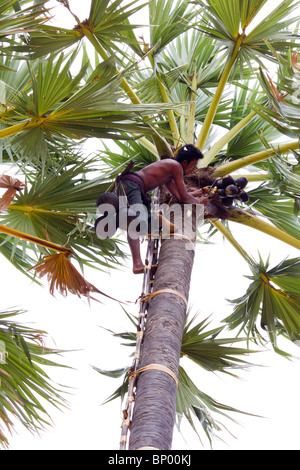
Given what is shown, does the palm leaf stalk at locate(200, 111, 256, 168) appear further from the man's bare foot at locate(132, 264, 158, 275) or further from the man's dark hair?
the man's bare foot at locate(132, 264, 158, 275)

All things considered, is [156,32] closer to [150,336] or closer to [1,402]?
[150,336]

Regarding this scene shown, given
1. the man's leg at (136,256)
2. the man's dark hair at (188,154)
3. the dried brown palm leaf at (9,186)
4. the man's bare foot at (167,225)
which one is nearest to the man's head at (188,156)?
the man's dark hair at (188,154)

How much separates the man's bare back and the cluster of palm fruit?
7.7 inches

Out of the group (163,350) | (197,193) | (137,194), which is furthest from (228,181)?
(163,350)

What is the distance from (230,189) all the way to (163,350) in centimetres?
137

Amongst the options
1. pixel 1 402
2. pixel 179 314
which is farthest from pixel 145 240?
pixel 1 402

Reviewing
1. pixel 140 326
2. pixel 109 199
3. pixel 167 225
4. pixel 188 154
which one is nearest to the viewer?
pixel 140 326

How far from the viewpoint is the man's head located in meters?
4.45

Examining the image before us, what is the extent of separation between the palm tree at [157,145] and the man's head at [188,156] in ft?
0.52

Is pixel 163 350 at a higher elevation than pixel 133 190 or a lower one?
lower

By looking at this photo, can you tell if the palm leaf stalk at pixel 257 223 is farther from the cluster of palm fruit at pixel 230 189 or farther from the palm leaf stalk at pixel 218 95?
the palm leaf stalk at pixel 218 95

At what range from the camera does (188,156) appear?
446 cm

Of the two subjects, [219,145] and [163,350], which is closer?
[163,350]

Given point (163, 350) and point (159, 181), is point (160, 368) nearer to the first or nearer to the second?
point (163, 350)
